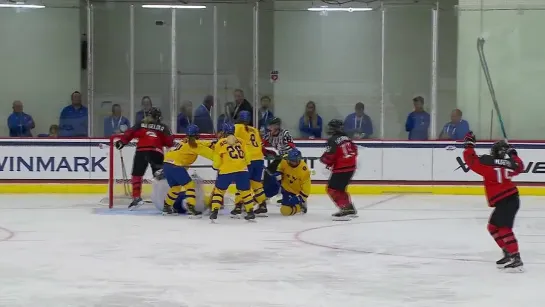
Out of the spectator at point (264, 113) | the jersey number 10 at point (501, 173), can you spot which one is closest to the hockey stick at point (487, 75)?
the spectator at point (264, 113)

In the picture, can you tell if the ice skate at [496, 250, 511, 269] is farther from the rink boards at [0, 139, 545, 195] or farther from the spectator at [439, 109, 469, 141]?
the spectator at [439, 109, 469, 141]

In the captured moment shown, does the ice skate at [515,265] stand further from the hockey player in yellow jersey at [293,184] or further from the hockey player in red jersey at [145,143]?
the hockey player in red jersey at [145,143]

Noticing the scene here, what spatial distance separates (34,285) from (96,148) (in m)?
7.32

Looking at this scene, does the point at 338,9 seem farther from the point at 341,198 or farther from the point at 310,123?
the point at 341,198

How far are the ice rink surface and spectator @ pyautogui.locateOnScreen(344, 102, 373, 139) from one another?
3.00 meters

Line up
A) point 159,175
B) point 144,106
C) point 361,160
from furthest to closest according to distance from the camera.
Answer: point 144,106 < point 361,160 < point 159,175

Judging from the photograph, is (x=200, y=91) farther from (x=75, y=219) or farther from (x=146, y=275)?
(x=146, y=275)

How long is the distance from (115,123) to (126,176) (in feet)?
7.40

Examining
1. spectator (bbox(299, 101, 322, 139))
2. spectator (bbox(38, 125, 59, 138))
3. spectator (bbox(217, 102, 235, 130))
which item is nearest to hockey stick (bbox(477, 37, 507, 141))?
spectator (bbox(299, 101, 322, 139))

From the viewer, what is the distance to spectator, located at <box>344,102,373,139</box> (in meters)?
13.3

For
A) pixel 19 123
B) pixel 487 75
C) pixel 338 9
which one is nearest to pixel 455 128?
pixel 487 75

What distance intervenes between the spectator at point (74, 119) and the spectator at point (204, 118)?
1.61 metres

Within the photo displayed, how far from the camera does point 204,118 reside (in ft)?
43.8

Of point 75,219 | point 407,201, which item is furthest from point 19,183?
point 407,201
